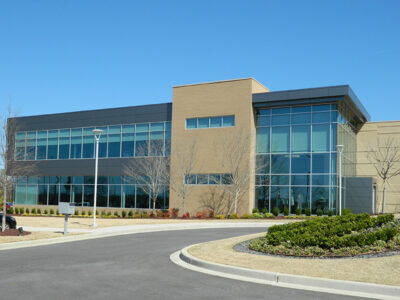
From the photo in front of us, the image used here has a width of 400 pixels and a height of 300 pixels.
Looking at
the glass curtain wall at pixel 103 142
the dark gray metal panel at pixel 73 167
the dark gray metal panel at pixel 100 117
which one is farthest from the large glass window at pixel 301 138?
the dark gray metal panel at pixel 73 167

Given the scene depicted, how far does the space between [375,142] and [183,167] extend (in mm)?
17456

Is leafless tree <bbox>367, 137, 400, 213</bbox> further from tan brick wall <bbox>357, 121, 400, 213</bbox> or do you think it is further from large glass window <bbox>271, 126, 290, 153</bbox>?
large glass window <bbox>271, 126, 290, 153</bbox>

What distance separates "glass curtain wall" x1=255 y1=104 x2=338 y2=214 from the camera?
32.0 meters

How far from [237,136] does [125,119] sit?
12041 millimetres

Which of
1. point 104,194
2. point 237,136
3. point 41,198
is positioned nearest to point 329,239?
point 237,136

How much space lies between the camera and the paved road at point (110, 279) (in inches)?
→ 324

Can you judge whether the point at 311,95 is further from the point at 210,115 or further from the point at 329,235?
the point at 329,235

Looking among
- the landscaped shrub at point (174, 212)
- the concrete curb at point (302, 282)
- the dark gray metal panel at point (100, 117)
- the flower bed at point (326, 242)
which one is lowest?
the landscaped shrub at point (174, 212)

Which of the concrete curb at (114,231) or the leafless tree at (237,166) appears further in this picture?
the leafless tree at (237,166)

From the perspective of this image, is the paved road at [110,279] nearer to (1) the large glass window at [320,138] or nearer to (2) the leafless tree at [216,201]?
(2) the leafless tree at [216,201]

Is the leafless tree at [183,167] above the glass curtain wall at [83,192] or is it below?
above

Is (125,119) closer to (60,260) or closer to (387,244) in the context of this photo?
(60,260)

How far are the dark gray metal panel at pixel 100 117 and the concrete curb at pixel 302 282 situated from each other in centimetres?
2893

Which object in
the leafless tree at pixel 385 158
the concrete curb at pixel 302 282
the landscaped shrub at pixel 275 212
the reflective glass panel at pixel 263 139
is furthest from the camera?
the leafless tree at pixel 385 158
